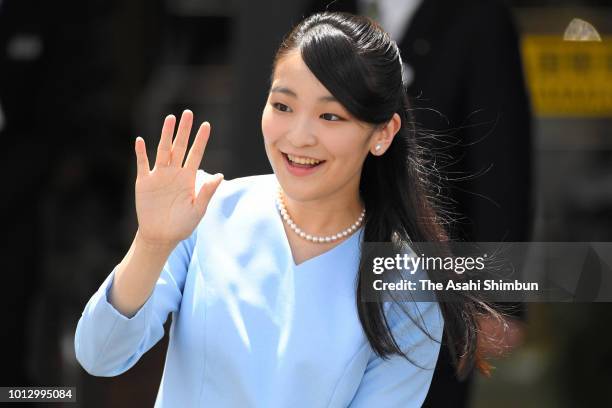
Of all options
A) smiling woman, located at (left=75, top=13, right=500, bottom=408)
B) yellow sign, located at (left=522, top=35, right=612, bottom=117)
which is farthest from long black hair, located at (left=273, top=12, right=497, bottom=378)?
yellow sign, located at (left=522, top=35, right=612, bottom=117)

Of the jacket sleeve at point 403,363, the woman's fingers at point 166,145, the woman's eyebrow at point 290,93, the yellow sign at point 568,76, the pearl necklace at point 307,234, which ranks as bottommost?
the jacket sleeve at point 403,363

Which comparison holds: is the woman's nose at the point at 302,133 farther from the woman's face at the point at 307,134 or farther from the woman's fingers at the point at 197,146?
the woman's fingers at the point at 197,146

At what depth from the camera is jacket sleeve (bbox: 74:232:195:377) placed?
1673 mm

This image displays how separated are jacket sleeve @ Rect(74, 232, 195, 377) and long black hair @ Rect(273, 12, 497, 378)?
Answer: 0.30 meters

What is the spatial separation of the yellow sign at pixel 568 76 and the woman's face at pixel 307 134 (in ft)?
4.16

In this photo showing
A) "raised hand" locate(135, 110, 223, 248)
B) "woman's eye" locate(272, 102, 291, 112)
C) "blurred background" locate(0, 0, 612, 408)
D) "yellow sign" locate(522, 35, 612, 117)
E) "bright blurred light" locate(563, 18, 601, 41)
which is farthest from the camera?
"blurred background" locate(0, 0, 612, 408)

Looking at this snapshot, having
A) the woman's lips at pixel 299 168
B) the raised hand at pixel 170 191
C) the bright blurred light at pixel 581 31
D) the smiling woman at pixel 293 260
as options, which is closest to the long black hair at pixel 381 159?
the smiling woman at pixel 293 260

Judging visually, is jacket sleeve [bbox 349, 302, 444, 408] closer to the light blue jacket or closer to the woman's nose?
the light blue jacket

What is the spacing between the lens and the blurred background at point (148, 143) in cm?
318

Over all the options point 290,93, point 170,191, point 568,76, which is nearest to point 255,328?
point 170,191

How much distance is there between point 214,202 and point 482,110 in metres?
1.03

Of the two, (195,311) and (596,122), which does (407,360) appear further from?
(596,122)

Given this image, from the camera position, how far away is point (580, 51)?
9.75ft

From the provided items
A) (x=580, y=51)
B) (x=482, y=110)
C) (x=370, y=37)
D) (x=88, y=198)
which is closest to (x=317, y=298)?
(x=370, y=37)
